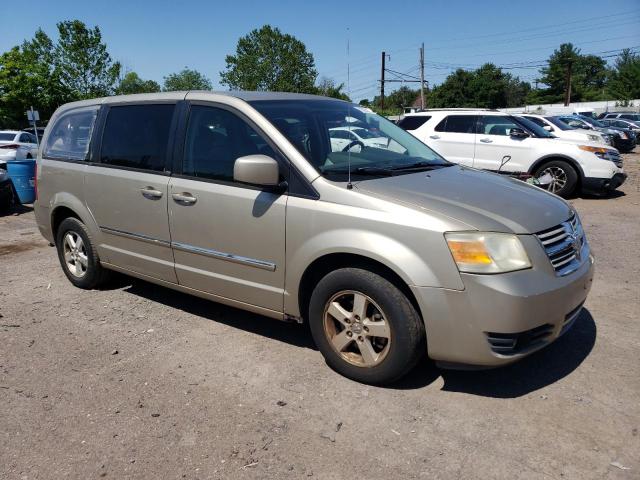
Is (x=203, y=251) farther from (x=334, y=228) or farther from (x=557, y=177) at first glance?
(x=557, y=177)

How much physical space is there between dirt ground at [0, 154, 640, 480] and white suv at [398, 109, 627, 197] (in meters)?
6.31

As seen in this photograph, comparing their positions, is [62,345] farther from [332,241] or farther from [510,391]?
[510,391]

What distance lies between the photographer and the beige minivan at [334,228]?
9.44ft

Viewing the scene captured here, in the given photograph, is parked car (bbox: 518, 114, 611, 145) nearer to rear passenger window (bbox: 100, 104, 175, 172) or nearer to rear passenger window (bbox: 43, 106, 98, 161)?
rear passenger window (bbox: 100, 104, 175, 172)

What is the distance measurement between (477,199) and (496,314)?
2.56 feet

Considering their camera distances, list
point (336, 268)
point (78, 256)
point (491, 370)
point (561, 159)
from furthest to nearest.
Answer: point (561, 159) → point (78, 256) → point (491, 370) → point (336, 268)

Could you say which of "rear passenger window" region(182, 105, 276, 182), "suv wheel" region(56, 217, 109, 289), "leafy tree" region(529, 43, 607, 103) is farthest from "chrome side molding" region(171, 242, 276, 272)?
"leafy tree" region(529, 43, 607, 103)

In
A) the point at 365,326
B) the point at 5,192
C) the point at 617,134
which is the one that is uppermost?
the point at 617,134

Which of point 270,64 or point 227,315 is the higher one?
point 270,64

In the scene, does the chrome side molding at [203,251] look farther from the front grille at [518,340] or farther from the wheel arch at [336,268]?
the front grille at [518,340]

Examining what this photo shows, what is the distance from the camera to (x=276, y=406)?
10.2 ft

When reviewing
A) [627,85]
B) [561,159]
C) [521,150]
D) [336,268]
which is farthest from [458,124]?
[627,85]

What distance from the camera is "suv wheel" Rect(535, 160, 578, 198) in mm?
10281

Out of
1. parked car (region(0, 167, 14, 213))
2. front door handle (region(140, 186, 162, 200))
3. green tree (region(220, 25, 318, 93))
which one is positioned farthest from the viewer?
green tree (region(220, 25, 318, 93))
